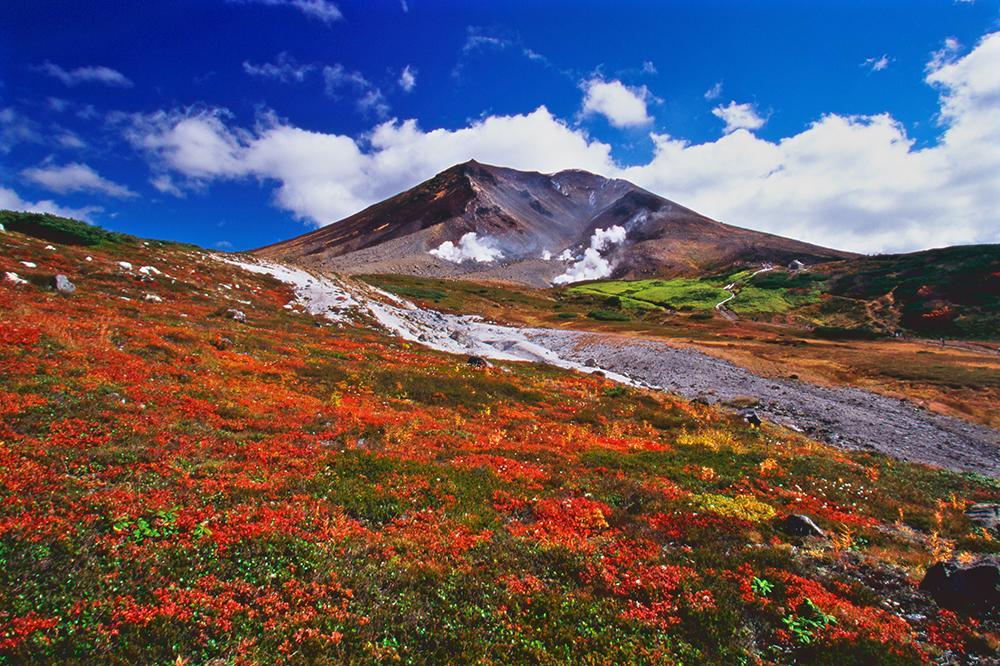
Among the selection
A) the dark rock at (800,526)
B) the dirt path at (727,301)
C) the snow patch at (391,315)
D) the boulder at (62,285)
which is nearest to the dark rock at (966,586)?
the dark rock at (800,526)

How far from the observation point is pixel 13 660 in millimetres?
6102

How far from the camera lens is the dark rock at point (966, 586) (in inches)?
406

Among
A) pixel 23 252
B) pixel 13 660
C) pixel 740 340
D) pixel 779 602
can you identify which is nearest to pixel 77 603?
pixel 13 660

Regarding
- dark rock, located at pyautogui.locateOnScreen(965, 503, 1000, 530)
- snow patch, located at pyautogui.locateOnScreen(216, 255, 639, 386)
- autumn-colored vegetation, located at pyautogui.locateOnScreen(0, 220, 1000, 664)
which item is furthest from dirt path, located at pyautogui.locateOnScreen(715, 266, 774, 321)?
dark rock, located at pyautogui.locateOnScreen(965, 503, 1000, 530)

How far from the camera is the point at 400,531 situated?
11859 mm

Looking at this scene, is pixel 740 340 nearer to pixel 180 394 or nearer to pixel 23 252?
pixel 180 394

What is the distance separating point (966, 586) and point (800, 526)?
419 cm

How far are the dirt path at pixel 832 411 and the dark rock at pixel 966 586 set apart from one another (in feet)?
86.4

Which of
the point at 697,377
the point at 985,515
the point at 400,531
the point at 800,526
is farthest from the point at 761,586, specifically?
the point at 697,377

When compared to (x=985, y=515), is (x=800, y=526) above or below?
above

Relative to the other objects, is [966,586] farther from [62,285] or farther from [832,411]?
[62,285]

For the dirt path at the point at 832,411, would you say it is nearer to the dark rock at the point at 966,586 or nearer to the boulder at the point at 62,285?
the dark rock at the point at 966,586

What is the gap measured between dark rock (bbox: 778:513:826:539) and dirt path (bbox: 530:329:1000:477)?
2403 centimetres

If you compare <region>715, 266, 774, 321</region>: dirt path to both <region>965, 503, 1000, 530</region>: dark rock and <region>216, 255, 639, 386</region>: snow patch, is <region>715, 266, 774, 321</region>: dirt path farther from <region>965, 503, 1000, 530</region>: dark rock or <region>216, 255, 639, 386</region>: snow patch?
<region>965, 503, 1000, 530</region>: dark rock
